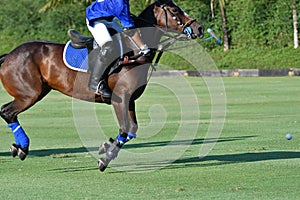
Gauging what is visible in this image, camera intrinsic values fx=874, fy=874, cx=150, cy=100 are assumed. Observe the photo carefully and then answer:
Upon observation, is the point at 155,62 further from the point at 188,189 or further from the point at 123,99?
the point at 188,189

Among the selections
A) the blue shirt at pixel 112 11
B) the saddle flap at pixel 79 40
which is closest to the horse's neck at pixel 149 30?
the blue shirt at pixel 112 11

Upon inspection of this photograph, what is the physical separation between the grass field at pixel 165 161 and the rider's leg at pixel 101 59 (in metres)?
1.08

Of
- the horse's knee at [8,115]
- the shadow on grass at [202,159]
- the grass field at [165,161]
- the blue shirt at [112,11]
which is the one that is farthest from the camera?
the horse's knee at [8,115]

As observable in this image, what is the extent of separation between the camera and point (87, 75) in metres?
12.1

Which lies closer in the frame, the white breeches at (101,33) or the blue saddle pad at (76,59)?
the white breeches at (101,33)

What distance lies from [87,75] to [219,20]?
38.3 m

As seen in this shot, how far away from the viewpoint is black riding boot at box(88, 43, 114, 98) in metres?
11.8

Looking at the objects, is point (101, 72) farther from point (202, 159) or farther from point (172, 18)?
point (202, 159)

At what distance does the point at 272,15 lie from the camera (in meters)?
49.1

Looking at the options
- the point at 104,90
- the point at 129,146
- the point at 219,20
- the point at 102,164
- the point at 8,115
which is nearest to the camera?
the point at 102,164

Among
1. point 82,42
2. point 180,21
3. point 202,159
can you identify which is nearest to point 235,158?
point 202,159

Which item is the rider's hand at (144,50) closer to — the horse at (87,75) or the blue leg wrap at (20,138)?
the horse at (87,75)

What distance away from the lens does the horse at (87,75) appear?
11688mm

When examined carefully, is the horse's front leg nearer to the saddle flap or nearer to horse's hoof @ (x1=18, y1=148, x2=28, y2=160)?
the saddle flap
